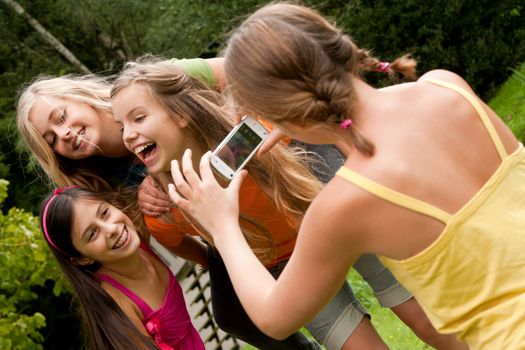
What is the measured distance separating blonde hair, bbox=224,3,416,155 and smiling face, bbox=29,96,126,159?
132 centimetres

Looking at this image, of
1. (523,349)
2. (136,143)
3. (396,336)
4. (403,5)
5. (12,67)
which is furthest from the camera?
(12,67)

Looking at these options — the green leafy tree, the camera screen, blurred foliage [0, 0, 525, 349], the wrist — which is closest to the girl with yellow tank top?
the wrist

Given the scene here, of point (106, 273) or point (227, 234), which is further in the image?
point (106, 273)

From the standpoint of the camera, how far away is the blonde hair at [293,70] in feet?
6.27

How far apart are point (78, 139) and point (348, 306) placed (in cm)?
129

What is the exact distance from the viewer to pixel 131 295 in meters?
3.29

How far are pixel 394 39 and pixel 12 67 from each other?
5536mm

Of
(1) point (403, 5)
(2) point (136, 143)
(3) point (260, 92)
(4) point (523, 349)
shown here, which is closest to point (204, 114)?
(2) point (136, 143)

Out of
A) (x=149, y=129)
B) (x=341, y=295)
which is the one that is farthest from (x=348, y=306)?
(x=149, y=129)

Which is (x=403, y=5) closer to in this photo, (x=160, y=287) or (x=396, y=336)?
(x=396, y=336)

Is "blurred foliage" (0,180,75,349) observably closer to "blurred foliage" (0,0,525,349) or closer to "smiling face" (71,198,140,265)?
"blurred foliage" (0,0,525,349)

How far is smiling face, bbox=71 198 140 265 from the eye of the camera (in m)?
3.19

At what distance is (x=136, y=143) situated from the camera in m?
2.90

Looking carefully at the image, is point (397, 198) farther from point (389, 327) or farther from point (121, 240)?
point (389, 327)
